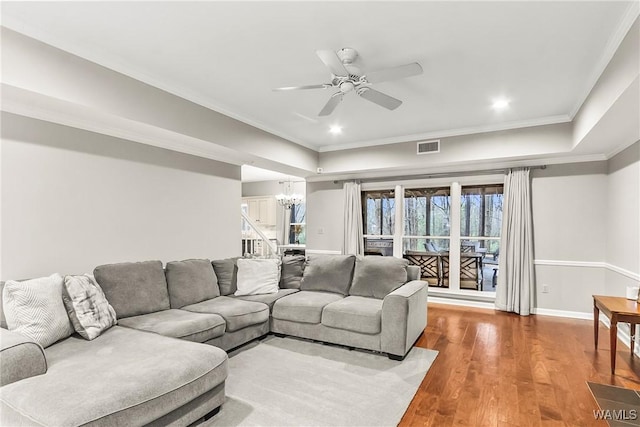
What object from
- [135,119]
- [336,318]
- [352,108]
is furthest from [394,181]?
[135,119]

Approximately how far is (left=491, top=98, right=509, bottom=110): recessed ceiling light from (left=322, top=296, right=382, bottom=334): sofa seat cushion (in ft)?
8.77

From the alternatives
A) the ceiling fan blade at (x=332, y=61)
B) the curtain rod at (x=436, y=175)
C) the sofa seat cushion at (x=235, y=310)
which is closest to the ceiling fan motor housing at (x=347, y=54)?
the ceiling fan blade at (x=332, y=61)

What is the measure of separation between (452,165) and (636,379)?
3.35 m

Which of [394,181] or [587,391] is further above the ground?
[394,181]

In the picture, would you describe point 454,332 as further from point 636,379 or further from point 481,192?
point 481,192

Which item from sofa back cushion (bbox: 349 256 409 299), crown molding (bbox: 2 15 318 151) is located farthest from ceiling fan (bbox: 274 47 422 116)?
sofa back cushion (bbox: 349 256 409 299)

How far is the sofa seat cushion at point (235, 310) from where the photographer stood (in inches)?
130

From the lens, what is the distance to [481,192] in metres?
5.53

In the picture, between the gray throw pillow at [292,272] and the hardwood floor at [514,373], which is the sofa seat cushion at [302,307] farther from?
the hardwood floor at [514,373]

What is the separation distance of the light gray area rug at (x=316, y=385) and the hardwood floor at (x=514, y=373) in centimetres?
18

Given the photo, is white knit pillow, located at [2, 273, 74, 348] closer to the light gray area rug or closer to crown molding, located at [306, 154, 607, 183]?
the light gray area rug

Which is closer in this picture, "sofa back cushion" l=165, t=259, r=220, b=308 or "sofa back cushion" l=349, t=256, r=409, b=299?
"sofa back cushion" l=165, t=259, r=220, b=308

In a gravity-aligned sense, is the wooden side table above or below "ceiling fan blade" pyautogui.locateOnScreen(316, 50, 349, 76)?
below

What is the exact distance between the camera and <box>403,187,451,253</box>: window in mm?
5773
